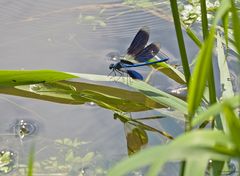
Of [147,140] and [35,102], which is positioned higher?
[35,102]

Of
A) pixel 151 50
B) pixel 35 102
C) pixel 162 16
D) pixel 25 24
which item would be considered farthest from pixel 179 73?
pixel 25 24

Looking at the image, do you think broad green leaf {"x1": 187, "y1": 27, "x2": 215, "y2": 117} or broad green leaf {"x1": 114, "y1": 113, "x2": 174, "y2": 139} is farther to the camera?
broad green leaf {"x1": 114, "y1": 113, "x2": 174, "y2": 139}

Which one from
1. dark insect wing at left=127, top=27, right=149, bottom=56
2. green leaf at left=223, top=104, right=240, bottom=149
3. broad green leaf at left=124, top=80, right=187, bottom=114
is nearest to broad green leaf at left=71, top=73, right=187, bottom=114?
broad green leaf at left=124, top=80, right=187, bottom=114

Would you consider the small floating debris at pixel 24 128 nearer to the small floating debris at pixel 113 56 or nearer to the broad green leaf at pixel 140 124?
the broad green leaf at pixel 140 124

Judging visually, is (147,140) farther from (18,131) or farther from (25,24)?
(25,24)

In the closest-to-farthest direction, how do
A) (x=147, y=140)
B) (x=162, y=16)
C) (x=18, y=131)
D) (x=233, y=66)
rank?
(x=147, y=140) → (x=18, y=131) → (x=233, y=66) → (x=162, y=16)

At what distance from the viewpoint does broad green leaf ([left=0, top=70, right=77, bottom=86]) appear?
1.41m

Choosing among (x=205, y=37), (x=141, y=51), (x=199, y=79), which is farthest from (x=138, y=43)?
(x=199, y=79)

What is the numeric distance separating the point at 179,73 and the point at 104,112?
0.88 ft

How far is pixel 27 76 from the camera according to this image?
4.67 feet

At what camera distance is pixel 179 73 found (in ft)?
5.61

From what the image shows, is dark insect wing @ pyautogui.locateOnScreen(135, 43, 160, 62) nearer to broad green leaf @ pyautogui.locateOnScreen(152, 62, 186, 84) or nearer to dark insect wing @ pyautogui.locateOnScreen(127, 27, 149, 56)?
dark insect wing @ pyautogui.locateOnScreen(127, 27, 149, 56)

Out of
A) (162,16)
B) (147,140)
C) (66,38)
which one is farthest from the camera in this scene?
(162,16)

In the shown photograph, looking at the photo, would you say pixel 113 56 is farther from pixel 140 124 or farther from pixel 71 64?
pixel 140 124
